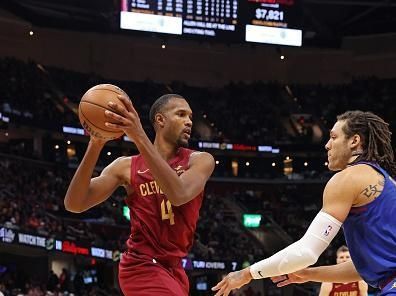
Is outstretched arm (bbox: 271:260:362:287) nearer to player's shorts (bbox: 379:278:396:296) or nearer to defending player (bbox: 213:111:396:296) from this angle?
defending player (bbox: 213:111:396:296)

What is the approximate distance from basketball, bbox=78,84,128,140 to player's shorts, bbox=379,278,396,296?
5.59ft

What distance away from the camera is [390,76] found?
3731 cm

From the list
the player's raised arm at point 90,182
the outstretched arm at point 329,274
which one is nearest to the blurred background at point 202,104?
the player's raised arm at point 90,182

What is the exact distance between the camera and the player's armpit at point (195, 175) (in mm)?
4414

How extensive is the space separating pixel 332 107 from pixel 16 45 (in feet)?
50.3

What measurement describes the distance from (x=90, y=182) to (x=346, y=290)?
15.5 feet

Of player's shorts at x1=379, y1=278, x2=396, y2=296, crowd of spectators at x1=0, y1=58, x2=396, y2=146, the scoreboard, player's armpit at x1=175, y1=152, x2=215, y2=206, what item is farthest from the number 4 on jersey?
crowd of spectators at x1=0, y1=58, x2=396, y2=146

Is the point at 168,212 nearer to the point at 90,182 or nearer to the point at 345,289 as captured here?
the point at 90,182

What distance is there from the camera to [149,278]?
4.60m

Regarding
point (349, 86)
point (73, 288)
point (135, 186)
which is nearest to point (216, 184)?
point (349, 86)

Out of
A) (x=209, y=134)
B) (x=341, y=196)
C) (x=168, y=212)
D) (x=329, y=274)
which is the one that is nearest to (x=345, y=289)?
(x=329, y=274)

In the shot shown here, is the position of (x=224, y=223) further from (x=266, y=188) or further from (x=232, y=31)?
(x=232, y=31)

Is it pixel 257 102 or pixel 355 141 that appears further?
pixel 257 102

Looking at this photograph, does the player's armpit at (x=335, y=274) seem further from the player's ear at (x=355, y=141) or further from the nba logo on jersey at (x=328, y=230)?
the player's ear at (x=355, y=141)
